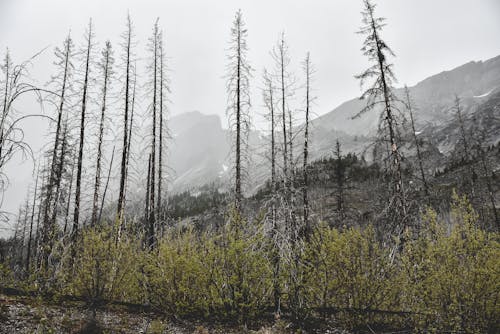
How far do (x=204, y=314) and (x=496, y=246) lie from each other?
Answer: 8357 mm

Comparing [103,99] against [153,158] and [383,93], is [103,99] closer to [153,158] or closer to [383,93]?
[153,158]

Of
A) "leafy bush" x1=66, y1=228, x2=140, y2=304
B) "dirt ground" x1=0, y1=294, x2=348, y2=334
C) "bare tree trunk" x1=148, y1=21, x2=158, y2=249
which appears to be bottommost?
"dirt ground" x1=0, y1=294, x2=348, y2=334

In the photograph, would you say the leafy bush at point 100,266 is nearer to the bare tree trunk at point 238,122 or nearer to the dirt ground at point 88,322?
the dirt ground at point 88,322

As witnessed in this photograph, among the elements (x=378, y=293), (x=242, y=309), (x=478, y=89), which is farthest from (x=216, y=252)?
(x=478, y=89)

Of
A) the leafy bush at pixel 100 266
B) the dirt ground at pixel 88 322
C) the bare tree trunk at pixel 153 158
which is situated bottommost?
the dirt ground at pixel 88 322

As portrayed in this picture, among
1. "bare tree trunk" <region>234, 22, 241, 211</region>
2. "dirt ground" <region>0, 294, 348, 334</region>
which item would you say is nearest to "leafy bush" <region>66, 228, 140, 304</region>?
"dirt ground" <region>0, 294, 348, 334</region>

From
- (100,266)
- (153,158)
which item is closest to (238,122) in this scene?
A: (153,158)

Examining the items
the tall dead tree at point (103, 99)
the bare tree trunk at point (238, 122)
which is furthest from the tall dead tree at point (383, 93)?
the tall dead tree at point (103, 99)

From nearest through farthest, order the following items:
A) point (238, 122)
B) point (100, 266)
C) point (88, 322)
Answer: point (88, 322) → point (100, 266) → point (238, 122)

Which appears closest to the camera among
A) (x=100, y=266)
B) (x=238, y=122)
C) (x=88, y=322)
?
(x=88, y=322)

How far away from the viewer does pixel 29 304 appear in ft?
25.7

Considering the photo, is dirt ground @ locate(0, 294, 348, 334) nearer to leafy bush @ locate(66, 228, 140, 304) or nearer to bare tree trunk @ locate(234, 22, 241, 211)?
leafy bush @ locate(66, 228, 140, 304)

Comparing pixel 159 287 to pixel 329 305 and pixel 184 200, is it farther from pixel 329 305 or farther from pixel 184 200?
pixel 184 200

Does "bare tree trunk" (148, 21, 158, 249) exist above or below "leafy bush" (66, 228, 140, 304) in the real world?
above
